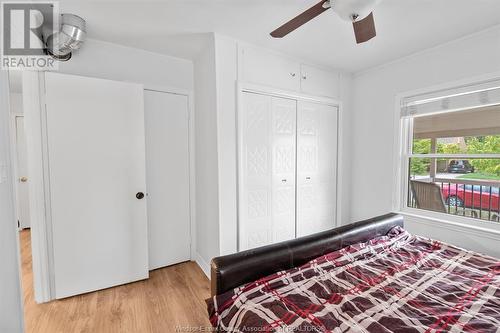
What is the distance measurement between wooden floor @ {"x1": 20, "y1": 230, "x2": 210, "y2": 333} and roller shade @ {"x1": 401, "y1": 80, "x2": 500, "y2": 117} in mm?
3048

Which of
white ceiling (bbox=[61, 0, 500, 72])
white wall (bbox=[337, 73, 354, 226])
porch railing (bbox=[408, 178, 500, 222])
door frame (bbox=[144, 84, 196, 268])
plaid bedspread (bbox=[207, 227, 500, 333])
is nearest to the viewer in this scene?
plaid bedspread (bbox=[207, 227, 500, 333])

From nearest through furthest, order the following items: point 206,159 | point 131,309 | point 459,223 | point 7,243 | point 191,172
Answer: point 7,243
point 131,309
point 459,223
point 206,159
point 191,172

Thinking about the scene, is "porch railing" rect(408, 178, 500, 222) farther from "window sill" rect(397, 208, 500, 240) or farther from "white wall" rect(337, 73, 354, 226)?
"white wall" rect(337, 73, 354, 226)

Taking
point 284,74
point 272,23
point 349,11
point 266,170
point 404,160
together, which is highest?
point 272,23

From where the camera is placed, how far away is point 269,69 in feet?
8.23

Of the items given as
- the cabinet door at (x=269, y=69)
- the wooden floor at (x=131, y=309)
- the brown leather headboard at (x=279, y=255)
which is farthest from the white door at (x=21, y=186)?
the brown leather headboard at (x=279, y=255)

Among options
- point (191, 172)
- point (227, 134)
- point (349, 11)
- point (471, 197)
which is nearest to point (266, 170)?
point (227, 134)

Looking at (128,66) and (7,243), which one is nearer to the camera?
(7,243)

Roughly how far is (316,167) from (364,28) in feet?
5.69

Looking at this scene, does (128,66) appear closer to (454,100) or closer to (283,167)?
(283,167)

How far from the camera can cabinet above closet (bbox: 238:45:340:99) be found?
7.79ft

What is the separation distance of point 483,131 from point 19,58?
4.34m

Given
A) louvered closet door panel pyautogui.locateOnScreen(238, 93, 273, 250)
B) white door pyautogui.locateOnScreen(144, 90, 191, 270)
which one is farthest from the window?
white door pyautogui.locateOnScreen(144, 90, 191, 270)

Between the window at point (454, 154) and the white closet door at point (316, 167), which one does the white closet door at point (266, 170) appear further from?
the window at point (454, 154)
